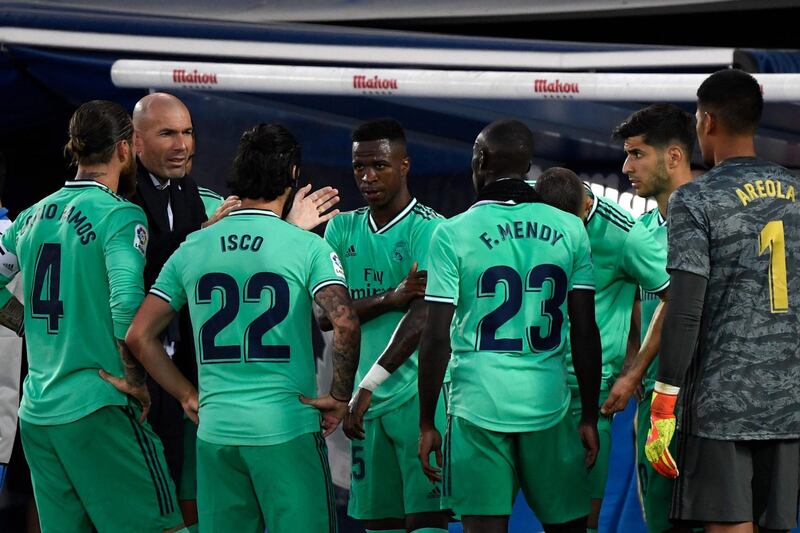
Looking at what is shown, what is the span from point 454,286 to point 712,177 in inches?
35.1

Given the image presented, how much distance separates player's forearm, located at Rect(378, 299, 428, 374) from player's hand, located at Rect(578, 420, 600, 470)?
2.43ft

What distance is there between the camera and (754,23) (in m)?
10.5

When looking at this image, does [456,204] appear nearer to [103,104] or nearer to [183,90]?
[183,90]

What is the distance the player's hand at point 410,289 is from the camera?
4.69 m

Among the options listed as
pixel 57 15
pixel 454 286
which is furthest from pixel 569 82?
pixel 57 15

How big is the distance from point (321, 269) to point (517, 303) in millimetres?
648

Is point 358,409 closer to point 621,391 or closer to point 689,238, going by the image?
point 621,391

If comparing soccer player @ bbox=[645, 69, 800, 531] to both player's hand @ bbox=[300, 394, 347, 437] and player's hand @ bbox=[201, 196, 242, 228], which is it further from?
player's hand @ bbox=[201, 196, 242, 228]

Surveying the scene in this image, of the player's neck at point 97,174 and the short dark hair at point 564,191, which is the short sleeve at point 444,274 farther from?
the player's neck at point 97,174

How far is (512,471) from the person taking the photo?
4.19m

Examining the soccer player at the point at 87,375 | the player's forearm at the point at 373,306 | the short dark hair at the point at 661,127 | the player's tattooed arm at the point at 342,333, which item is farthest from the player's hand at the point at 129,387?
the short dark hair at the point at 661,127

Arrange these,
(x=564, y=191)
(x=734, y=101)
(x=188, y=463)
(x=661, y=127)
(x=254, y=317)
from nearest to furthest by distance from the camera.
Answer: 1. (x=734, y=101)
2. (x=254, y=317)
3. (x=661, y=127)
4. (x=564, y=191)
5. (x=188, y=463)

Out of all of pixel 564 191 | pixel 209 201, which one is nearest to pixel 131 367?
pixel 209 201

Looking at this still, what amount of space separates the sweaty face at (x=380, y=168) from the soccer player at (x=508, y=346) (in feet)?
2.30
